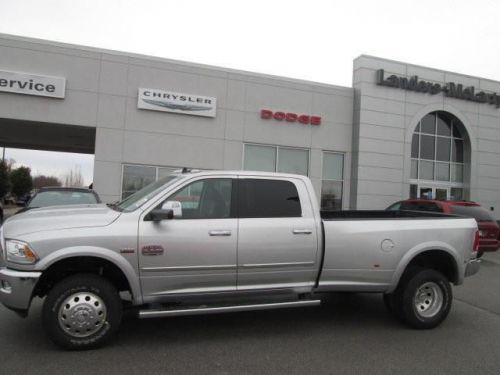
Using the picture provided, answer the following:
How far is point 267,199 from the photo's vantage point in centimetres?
501

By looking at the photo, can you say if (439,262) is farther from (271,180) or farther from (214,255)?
(214,255)

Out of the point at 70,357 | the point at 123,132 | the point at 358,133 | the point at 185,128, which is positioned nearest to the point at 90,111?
the point at 123,132

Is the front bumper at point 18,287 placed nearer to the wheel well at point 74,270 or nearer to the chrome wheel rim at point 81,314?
the wheel well at point 74,270

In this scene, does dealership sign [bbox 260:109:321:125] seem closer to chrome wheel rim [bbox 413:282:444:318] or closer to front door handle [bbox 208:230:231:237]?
chrome wheel rim [bbox 413:282:444:318]

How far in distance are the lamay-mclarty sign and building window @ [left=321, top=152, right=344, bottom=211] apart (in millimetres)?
3849

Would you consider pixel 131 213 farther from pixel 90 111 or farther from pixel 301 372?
pixel 90 111

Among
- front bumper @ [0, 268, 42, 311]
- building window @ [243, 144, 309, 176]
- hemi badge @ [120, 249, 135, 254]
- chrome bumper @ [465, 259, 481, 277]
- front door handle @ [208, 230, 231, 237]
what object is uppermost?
building window @ [243, 144, 309, 176]

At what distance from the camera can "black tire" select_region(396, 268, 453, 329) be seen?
5.27 meters

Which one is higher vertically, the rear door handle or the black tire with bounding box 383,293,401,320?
the rear door handle

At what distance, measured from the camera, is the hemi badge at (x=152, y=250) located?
4.34 meters

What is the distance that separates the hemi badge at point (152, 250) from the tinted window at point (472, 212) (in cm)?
931

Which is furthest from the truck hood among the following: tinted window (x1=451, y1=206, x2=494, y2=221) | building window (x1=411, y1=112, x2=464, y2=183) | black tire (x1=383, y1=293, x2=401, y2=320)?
building window (x1=411, y1=112, x2=464, y2=183)

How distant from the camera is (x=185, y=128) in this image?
1545cm

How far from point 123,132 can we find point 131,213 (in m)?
11.0
